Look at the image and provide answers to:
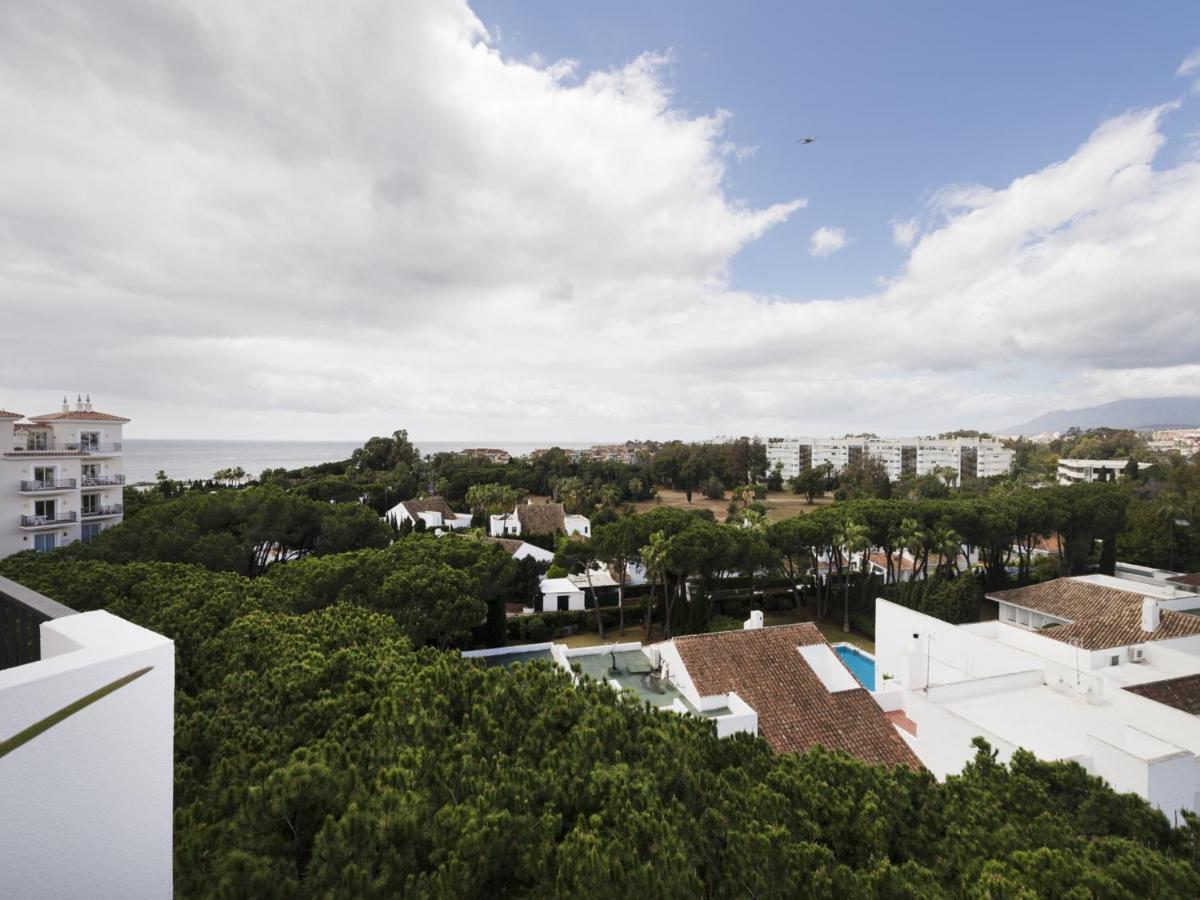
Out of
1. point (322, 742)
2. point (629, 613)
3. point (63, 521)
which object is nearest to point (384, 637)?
point (322, 742)

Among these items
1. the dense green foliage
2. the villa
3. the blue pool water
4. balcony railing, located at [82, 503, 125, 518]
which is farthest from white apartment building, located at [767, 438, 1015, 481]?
the dense green foliage

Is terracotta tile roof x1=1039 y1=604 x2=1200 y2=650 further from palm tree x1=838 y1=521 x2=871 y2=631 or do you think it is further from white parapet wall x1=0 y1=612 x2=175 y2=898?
white parapet wall x1=0 y1=612 x2=175 y2=898

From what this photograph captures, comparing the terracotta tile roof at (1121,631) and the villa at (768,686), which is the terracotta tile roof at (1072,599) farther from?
the villa at (768,686)

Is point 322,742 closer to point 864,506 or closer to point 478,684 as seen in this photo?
point 478,684

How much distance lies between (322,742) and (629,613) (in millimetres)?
24081

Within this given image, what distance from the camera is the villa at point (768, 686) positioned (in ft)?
38.9

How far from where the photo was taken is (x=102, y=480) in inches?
1016

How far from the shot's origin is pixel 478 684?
591 centimetres

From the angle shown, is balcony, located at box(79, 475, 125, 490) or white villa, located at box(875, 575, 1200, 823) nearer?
white villa, located at box(875, 575, 1200, 823)

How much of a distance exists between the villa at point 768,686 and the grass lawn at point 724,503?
50.3 m

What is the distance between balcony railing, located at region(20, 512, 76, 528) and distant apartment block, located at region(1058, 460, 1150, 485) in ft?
291

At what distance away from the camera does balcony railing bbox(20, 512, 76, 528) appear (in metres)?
22.7

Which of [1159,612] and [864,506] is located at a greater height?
[864,506]

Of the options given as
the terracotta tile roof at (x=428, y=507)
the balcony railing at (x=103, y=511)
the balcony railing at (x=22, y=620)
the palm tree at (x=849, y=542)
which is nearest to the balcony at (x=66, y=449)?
the balcony railing at (x=103, y=511)
